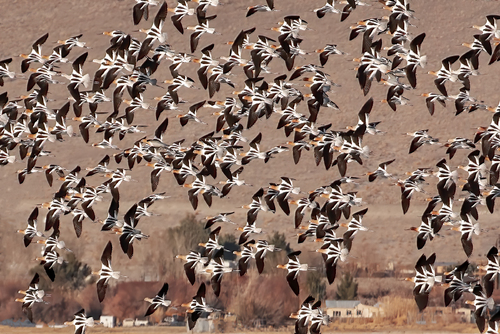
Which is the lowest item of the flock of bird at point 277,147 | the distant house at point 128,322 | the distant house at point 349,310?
the distant house at point 128,322

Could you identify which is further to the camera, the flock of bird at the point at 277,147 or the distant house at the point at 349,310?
the distant house at the point at 349,310

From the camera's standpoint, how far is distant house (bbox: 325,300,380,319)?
189 ft

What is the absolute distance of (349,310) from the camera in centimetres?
5834

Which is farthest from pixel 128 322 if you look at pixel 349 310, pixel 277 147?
pixel 277 147

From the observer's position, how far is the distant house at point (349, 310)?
57688 mm

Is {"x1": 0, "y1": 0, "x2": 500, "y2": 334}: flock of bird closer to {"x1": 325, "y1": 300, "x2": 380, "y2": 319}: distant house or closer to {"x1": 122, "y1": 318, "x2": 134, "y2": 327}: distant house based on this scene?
{"x1": 122, "y1": 318, "x2": 134, "y2": 327}: distant house

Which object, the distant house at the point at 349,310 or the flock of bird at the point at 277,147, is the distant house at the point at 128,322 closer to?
the distant house at the point at 349,310

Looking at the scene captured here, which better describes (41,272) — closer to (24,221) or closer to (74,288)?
(74,288)

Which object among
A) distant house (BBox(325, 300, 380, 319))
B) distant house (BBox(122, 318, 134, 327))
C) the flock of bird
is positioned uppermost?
the flock of bird

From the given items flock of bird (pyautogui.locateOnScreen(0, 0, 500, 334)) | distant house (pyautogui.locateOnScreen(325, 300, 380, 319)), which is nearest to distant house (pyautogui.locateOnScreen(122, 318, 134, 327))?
distant house (pyautogui.locateOnScreen(325, 300, 380, 319))

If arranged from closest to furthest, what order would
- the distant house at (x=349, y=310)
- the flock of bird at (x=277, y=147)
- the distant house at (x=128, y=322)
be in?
the flock of bird at (x=277, y=147)
the distant house at (x=128, y=322)
the distant house at (x=349, y=310)

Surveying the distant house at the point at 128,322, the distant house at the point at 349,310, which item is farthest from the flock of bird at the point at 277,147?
the distant house at the point at 349,310

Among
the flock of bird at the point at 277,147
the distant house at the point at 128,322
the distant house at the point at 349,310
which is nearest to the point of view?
the flock of bird at the point at 277,147

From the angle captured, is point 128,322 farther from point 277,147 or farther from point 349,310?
point 277,147
